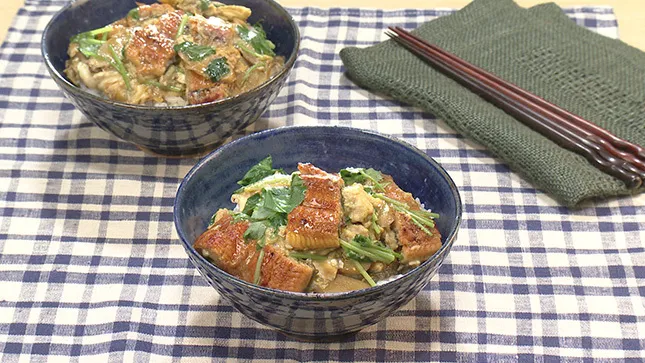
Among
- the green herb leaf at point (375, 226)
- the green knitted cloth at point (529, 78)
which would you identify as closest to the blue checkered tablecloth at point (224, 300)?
the green knitted cloth at point (529, 78)

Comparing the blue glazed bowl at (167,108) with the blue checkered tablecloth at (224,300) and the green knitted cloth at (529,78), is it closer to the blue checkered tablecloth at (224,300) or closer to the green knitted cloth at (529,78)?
the blue checkered tablecloth at (224,300)

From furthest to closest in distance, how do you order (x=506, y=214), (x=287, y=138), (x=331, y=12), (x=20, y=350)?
(x=331, y=12)
(x=506, y=214)
(x=287, y=138)
(x=20, y=350)

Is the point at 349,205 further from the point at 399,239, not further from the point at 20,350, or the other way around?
the point at 20,350

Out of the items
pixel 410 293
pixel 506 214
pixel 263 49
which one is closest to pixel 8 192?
pixel 263 49

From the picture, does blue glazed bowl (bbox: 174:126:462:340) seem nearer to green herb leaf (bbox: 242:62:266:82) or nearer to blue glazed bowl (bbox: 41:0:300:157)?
blue glazed bowl (bbox: 41:0:300:157)

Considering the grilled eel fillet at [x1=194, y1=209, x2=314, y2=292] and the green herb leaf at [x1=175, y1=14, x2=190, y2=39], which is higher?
the green herb leaf at [x1=175, y1=14, x2=190, y2=39]

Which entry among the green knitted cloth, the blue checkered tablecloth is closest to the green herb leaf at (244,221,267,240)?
the blue checkered tablecloth
